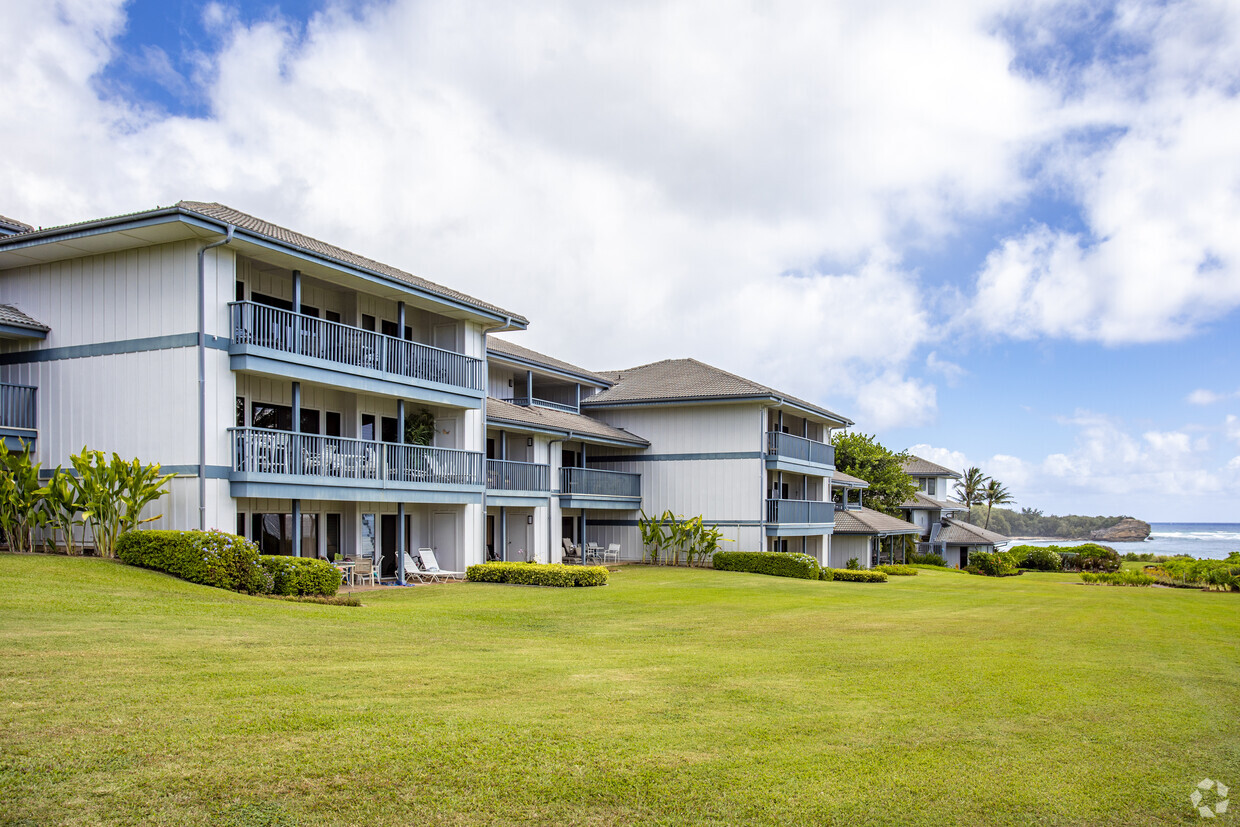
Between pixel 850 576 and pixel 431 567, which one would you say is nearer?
pixel 431 567

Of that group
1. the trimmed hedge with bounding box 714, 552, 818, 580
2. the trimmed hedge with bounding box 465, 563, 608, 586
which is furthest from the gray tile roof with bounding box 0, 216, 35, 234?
the trimmed hedge with bounding box 714, 552, 818, 580

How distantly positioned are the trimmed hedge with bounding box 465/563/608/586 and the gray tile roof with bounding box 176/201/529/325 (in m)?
7.47

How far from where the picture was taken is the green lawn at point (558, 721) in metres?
5.66

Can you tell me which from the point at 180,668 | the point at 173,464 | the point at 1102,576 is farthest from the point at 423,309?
the point at 1102,576

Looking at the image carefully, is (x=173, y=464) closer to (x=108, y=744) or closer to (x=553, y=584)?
(x=553, y=584)

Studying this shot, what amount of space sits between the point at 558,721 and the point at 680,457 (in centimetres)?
3009

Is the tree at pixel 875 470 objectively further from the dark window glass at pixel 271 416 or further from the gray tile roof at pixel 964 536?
the dark window glass at pixel 271 416

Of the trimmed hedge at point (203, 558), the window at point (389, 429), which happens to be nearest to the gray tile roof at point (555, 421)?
the window at point (389, 429)

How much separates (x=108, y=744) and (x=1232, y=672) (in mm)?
13171

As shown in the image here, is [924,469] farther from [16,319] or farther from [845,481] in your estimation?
[16,319]

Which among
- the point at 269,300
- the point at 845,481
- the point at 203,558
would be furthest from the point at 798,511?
the point at 203,558

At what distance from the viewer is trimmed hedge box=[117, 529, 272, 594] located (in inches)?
627

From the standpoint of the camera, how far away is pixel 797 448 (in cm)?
3878

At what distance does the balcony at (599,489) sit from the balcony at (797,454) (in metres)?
5.71
